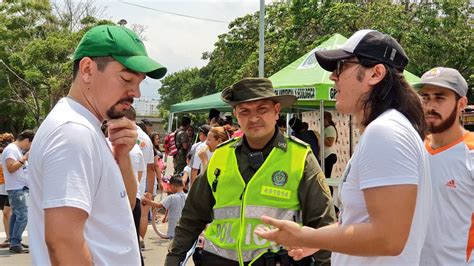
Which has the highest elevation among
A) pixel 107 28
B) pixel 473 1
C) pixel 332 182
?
pixel 473 1

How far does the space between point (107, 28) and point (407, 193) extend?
1257 mm

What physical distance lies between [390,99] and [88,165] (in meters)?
1.10

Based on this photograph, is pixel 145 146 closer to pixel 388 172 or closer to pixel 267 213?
pixel 267 213

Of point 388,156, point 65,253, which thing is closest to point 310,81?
point 388,156

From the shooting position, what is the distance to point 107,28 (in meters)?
2.10

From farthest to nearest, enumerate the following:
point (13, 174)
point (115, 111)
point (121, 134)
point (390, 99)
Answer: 1. point (13, 174)
2. point (121, 134)
3. point (115, 111)
4. point (390, 99)

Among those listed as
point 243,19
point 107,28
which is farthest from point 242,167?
point 243,19

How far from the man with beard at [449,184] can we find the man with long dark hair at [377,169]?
102 centimetres

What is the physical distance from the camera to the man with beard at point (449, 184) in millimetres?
2984

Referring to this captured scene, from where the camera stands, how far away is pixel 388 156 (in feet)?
5.87

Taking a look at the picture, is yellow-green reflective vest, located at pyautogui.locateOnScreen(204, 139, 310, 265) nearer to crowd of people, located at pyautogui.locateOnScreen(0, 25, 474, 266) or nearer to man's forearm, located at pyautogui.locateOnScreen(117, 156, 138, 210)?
crowd of people, located at pyautogui.locateOnScreen(0, 25, 474, 266)

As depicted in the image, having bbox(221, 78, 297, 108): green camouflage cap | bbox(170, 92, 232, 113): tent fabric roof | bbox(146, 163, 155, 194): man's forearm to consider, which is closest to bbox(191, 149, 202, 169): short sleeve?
bbox(146, 163, 155, 194): man's forearm

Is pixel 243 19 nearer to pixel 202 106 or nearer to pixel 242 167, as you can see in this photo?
pixel 202 106

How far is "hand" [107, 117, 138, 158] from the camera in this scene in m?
2.25
